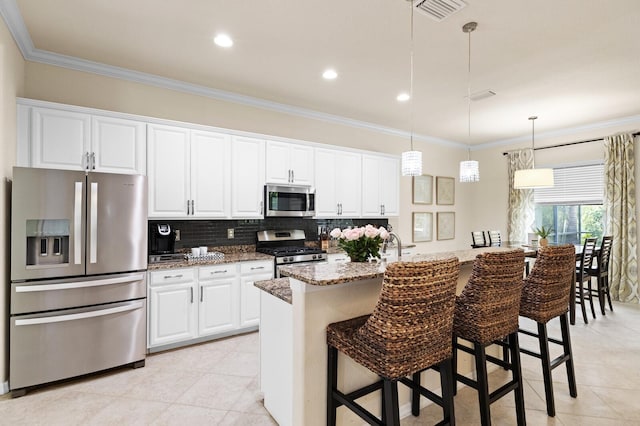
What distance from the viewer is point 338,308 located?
6.64 ft

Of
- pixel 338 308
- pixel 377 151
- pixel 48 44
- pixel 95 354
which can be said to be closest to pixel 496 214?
pixel 377 151

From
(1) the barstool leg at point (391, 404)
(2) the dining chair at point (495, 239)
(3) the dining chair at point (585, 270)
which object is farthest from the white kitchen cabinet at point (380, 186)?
(1) the barstool leg at point (391, 404)

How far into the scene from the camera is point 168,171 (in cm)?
356

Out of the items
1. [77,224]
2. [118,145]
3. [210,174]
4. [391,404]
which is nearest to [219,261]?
[210,174]

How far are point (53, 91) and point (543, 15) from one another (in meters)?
4.35

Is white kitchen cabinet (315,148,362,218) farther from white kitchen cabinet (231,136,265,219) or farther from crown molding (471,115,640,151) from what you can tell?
crown molding (471,115,640,151)

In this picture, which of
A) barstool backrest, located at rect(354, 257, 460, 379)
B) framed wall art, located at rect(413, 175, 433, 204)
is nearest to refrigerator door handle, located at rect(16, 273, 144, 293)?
barstool backrest, located at rect(354, 257, 460, 379)

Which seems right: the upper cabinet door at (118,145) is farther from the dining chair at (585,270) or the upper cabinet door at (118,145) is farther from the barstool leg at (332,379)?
the dining chair at (585,270)

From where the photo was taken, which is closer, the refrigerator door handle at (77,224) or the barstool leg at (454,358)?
the barstool leg at (454,358)

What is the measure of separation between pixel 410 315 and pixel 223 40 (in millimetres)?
2725

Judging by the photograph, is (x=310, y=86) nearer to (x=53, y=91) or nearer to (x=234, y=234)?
(x=234, y=234)

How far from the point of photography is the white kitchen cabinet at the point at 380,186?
16.9 feet

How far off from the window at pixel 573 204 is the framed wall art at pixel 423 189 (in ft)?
6.18

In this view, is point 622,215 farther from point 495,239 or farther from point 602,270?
point 495,239
